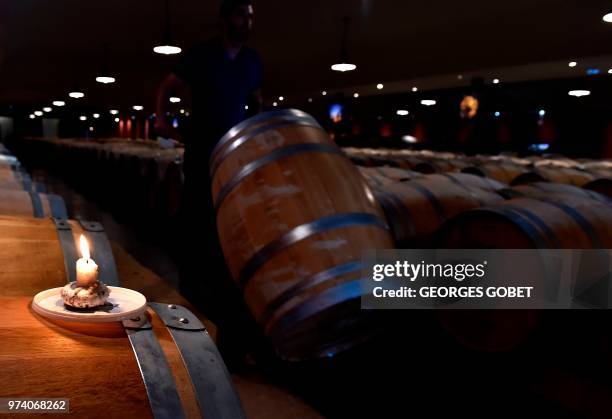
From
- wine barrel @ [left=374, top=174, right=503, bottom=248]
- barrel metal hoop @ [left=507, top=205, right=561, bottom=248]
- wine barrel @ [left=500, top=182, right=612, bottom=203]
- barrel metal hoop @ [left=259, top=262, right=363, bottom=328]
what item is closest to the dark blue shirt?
wine barrel @ [left=374, top=174, right=503, bottom=248]

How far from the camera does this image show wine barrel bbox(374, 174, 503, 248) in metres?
2.49

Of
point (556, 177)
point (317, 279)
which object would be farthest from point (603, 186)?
point (317, 279)

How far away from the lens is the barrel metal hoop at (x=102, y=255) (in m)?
1.70

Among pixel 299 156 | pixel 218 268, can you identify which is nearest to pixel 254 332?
pixel 218 268

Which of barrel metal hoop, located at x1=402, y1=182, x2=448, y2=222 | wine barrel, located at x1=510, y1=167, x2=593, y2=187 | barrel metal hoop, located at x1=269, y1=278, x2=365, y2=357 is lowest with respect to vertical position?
barrel metal hoop, located at x1=269, y1=278, x2=365, y2=357

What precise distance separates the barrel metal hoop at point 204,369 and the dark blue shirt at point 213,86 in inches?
84.9

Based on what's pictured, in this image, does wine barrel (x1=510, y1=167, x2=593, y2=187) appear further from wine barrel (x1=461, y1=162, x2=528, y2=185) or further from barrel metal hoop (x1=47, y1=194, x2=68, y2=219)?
barrel metal hoop (x1=47, y1=194, x2=68, y2=219)

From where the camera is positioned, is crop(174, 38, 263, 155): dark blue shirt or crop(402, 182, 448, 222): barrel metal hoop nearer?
crop(402, 182, 448, 222): barrel metal hoop

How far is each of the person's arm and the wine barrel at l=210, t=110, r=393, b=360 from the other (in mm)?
1162

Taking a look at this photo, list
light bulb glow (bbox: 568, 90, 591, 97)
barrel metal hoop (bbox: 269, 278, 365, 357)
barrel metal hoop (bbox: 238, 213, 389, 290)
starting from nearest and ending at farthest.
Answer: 1. barrel metal hoop (bbox: 269, 278, 365, 357)
2. barrel metal hoop (bbox: 238, 213, 389, 290)
3. light bulb glow (bbox: 568, 90, 591, 97)

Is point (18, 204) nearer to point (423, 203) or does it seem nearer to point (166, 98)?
point (166, 98)

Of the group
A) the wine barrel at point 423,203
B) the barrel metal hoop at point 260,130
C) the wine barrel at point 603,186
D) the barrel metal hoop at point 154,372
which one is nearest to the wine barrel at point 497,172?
the wine barrel at point 603,186

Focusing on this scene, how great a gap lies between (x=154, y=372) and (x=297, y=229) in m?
1.11

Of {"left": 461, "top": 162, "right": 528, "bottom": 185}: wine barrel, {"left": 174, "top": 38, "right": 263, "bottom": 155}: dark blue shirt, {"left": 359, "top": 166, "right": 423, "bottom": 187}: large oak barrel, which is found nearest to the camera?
{"left": 174, "top": 38, "right": 263, "bottom": 155}: dark blue shirt
